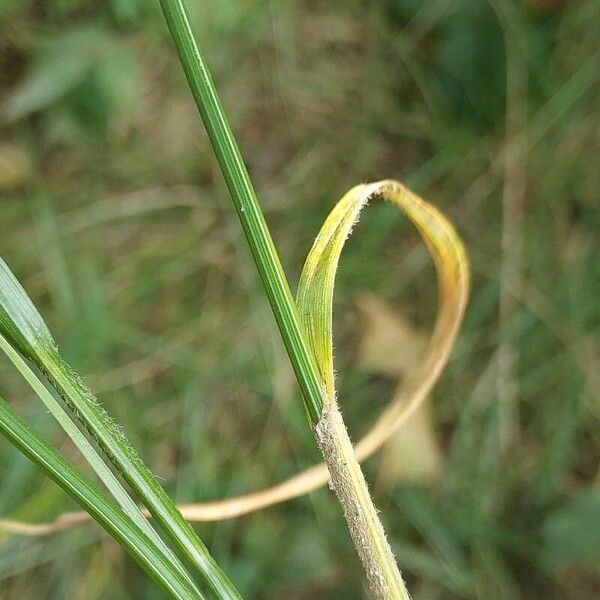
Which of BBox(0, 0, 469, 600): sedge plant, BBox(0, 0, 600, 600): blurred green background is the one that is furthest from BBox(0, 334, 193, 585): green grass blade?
BBox(0, 0, 600, 600): blurred green background

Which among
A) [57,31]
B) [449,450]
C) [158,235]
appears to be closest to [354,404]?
[449,450]

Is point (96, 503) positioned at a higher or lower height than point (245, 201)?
lower

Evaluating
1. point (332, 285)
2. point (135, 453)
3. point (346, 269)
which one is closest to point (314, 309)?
point (332, 285)

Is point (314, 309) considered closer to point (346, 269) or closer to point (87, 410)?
point (87, 410)

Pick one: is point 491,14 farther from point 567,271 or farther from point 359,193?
point 359,193

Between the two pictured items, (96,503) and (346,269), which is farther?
(346,269)

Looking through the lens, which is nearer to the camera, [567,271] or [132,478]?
[132,478]
